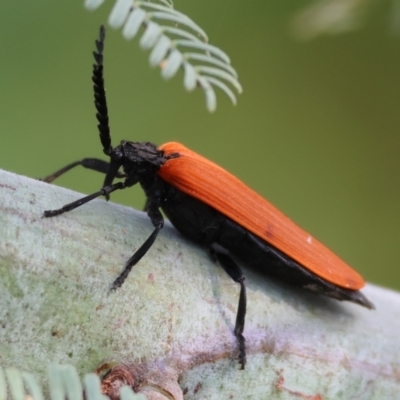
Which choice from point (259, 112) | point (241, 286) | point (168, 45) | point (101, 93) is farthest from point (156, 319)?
point (259, 112)

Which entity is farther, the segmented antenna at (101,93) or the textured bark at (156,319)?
the segmented antenna at (101,93)

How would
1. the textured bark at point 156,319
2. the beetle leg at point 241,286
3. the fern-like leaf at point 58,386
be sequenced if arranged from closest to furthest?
1. the fern-like leaf at point 58,386
2. the textured bark at point 156,319
3. the beetle leg at point 241,286

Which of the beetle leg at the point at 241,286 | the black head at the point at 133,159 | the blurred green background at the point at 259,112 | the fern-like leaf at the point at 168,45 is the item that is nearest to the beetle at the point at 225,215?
the black head at the point at 133,159

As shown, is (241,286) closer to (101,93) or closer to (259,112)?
(101,93)

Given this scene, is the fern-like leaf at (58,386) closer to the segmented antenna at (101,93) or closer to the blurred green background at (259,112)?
the segmented antenna at (101,93)

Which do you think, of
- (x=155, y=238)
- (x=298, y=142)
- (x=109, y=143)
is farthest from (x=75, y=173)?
(x=155, y=238)

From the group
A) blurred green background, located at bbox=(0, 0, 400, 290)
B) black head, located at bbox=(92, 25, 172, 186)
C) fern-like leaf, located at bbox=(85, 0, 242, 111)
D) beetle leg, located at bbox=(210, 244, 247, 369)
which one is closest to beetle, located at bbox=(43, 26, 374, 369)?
black head, located at bbox=(92, 25, 172, 186)
